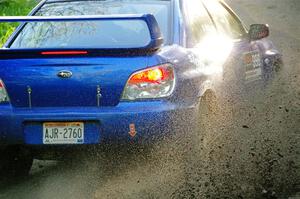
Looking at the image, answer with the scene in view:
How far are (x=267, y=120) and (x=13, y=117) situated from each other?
325cm

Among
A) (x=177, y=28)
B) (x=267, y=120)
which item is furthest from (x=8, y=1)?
(x=177, y=28)

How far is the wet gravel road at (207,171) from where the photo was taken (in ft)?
15.9

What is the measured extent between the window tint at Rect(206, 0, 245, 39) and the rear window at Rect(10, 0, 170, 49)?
1.06 meters

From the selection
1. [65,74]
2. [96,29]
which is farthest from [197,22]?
[65,74]

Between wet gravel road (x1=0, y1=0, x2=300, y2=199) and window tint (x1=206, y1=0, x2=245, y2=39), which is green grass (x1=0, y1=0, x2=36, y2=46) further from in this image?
wet gravel road (x1=0, y1=0, x2=300, y2=199)

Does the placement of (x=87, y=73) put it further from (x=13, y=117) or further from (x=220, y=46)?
(x=220, y=46)

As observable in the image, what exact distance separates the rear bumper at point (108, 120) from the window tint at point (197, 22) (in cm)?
92

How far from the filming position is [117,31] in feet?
17.6

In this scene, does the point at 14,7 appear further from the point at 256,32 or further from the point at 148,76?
the point at 148,76

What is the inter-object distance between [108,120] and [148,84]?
1.25ft

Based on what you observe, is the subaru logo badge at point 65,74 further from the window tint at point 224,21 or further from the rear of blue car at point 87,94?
the window tint at point 224,21

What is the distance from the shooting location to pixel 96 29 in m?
5.37

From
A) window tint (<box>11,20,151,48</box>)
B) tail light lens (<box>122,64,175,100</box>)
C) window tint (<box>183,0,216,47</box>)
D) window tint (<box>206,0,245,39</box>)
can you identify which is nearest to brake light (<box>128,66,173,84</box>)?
tail light lens (<box>122,64,175,100</box>)

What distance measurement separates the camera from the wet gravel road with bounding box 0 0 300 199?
15.9 ft
